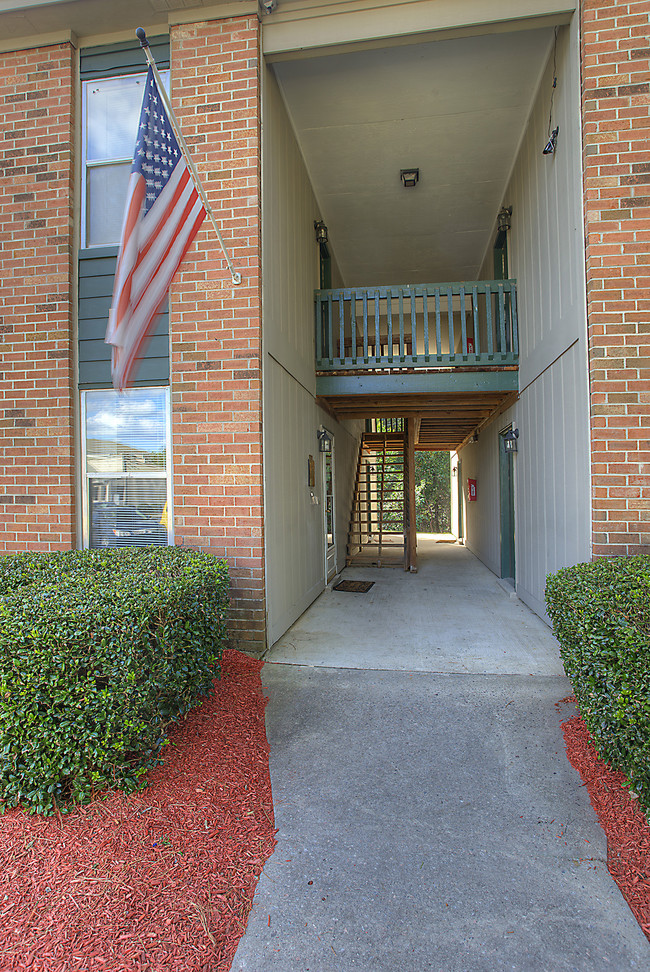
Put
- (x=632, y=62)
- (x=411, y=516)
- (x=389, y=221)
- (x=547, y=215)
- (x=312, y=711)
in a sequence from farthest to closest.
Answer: (x=411, y=516) → (x=389, y=221) → (x=547, y=215) → (x=632, y=62) → (x=312, y=711)

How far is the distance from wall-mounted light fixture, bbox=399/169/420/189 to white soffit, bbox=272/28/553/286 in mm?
64

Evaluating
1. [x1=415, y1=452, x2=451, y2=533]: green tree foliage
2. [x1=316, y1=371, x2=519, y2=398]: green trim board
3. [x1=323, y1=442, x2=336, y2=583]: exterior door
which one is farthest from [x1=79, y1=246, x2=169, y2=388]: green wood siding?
[x1=415, y1=452, x2=451, y2=533]: green tree foliage

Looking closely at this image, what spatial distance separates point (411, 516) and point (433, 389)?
359 cm

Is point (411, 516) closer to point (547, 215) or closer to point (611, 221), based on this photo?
point (547, 215)

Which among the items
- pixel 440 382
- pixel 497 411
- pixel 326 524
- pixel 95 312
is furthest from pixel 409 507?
pixel 95 312

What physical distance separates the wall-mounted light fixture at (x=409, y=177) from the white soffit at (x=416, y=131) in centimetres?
6

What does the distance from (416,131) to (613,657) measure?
20.6ft

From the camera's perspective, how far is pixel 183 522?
457 centimetres

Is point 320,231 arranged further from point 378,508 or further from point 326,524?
point 378,508

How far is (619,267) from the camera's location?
405 centimetres

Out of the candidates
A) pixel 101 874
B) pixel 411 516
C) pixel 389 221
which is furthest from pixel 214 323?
Result: pixel 411 516

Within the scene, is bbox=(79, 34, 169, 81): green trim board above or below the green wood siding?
above

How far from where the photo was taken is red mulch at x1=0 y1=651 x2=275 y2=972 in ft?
5.50

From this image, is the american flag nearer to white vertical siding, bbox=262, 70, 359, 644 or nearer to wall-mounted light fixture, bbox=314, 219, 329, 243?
white vertical siding, bbox=262, 70, 359, 644
